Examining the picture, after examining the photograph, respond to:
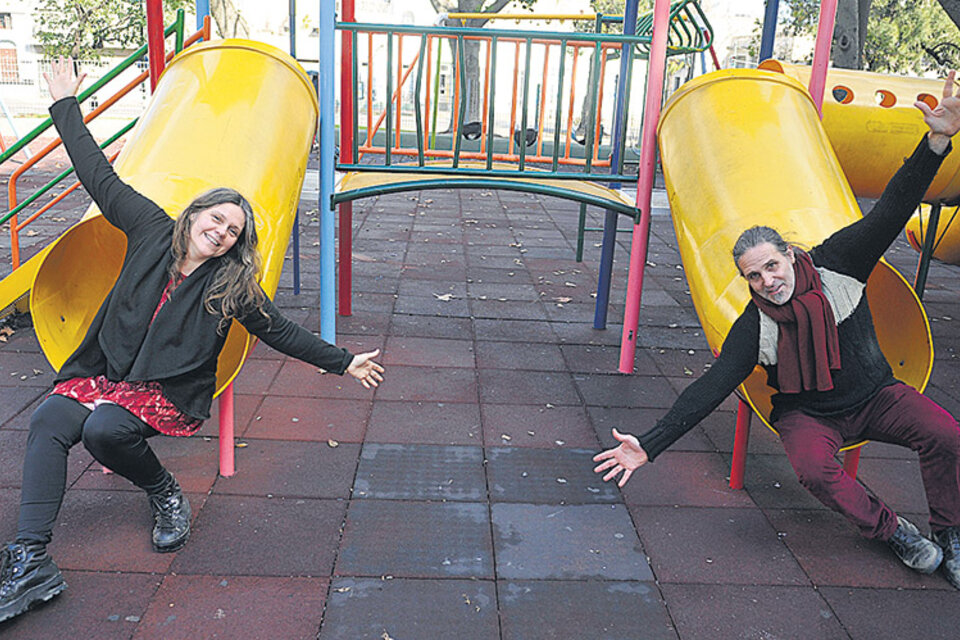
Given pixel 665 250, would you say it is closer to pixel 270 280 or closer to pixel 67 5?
pixel 270 280

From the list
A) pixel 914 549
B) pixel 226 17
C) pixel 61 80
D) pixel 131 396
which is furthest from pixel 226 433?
pixel 226 17

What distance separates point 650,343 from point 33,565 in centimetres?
399

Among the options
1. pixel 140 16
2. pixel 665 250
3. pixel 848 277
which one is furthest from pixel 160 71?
pixel 140 16

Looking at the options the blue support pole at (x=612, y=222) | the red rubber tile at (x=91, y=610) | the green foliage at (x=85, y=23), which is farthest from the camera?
the green foliage at (x=85, y=23)

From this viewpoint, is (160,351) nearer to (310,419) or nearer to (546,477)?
(310,419)

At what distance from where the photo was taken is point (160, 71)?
4695 millimetres

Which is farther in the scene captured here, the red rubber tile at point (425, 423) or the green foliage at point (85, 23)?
the green foliage at point (85, 23)

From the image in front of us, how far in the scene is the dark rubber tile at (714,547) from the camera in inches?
113

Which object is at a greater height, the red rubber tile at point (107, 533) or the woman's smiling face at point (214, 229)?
the woman's smiling face at point (214, 229)

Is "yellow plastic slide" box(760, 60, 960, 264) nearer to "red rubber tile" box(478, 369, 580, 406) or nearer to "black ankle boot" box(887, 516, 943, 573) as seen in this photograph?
"red rubber tile" box(478, 369, 580, 406)

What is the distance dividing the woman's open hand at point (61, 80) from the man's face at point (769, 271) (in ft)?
8.31

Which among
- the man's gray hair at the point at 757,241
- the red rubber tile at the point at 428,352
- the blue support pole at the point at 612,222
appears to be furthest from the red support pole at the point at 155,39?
the man's gray hair at the point at 757,241

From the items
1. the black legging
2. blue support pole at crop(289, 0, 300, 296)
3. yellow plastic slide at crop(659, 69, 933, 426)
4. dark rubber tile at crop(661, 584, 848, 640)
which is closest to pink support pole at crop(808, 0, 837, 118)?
yellow plastic slide at crop(659, 69, 933, 426)

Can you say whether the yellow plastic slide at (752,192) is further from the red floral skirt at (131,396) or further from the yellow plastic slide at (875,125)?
the red floral skirt at (131,396)
